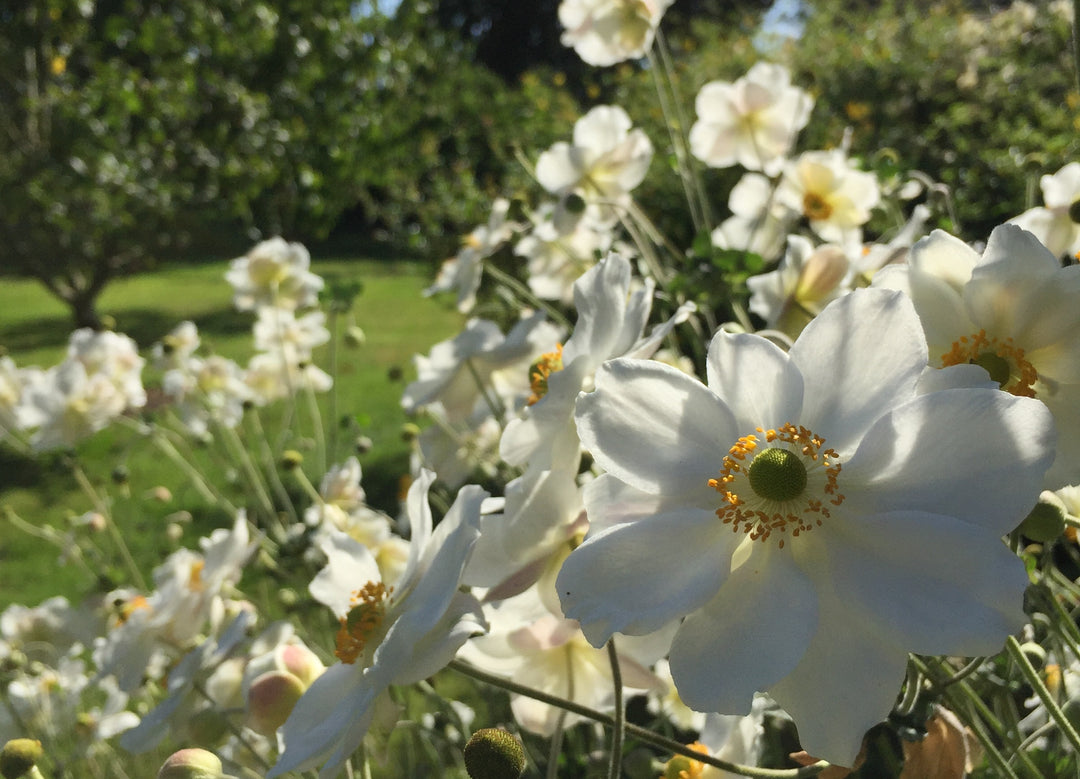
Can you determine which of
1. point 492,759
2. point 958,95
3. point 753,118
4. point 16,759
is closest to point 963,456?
point 492,759

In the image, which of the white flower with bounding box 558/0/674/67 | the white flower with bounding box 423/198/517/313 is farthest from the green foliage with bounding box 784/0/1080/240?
the white flower with bounding box 423/198/517/313

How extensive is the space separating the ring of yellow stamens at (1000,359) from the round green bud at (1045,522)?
0.09m

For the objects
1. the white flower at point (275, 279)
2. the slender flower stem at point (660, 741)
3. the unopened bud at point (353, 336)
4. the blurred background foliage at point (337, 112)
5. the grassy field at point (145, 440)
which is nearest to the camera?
the slender flower stem at point (660, 741)

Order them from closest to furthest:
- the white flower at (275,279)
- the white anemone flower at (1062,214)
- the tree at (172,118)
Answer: the white anemone flower at (1062,214) < the white flower at (275,279) < the tree at (172,118)

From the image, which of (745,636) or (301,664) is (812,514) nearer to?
(745,636)

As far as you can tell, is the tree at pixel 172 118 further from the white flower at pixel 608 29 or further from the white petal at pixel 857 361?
the white petal at pixel 857 361

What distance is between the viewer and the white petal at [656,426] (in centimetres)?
64

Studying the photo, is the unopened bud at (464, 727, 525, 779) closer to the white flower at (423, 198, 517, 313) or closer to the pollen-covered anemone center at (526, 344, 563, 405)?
the pollen-covered anemone center at (526, 344, 563, 405)

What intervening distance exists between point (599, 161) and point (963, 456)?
1.25 meters

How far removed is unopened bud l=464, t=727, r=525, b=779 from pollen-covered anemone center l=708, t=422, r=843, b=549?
0.22m

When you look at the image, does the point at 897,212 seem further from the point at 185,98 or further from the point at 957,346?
the point at 185,98

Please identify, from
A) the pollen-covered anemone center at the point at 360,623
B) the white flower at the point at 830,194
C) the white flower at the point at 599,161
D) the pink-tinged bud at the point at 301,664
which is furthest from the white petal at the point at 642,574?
the white flower at the point at 599,161

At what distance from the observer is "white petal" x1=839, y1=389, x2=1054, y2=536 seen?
53 cm

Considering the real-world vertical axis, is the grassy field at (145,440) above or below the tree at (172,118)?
below
